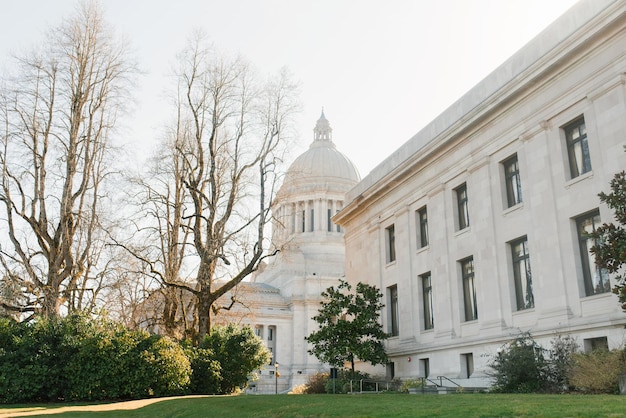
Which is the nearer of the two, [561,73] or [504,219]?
[561,73]

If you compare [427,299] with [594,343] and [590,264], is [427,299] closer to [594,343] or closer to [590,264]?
[590,264]

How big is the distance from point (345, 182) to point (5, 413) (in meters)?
77.6

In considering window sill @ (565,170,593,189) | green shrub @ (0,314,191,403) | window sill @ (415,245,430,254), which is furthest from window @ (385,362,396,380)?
window sill @ (565,170,593,189)

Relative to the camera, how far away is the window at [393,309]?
3378 cm

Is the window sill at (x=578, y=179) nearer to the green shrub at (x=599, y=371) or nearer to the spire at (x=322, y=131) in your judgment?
the green shrub at (x=599, y=371)

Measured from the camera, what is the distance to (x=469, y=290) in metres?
27.5

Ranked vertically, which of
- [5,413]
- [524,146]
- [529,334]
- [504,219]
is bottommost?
[5,413]

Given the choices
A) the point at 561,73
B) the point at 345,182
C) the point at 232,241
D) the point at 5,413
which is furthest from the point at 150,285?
the point at 345,182

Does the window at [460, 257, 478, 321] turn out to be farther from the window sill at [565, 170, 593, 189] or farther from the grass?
the grass

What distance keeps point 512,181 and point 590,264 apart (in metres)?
5.71

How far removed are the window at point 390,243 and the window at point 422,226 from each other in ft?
9.41

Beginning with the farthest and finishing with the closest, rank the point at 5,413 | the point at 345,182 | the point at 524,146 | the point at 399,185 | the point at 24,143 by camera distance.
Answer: the point at 345,182 → the point at 399,185 → the point at 24,143 → the point at 524,146 → the point at 5,413

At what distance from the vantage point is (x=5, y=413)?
2077 cm

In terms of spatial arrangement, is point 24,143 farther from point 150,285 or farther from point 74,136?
point 150,285
